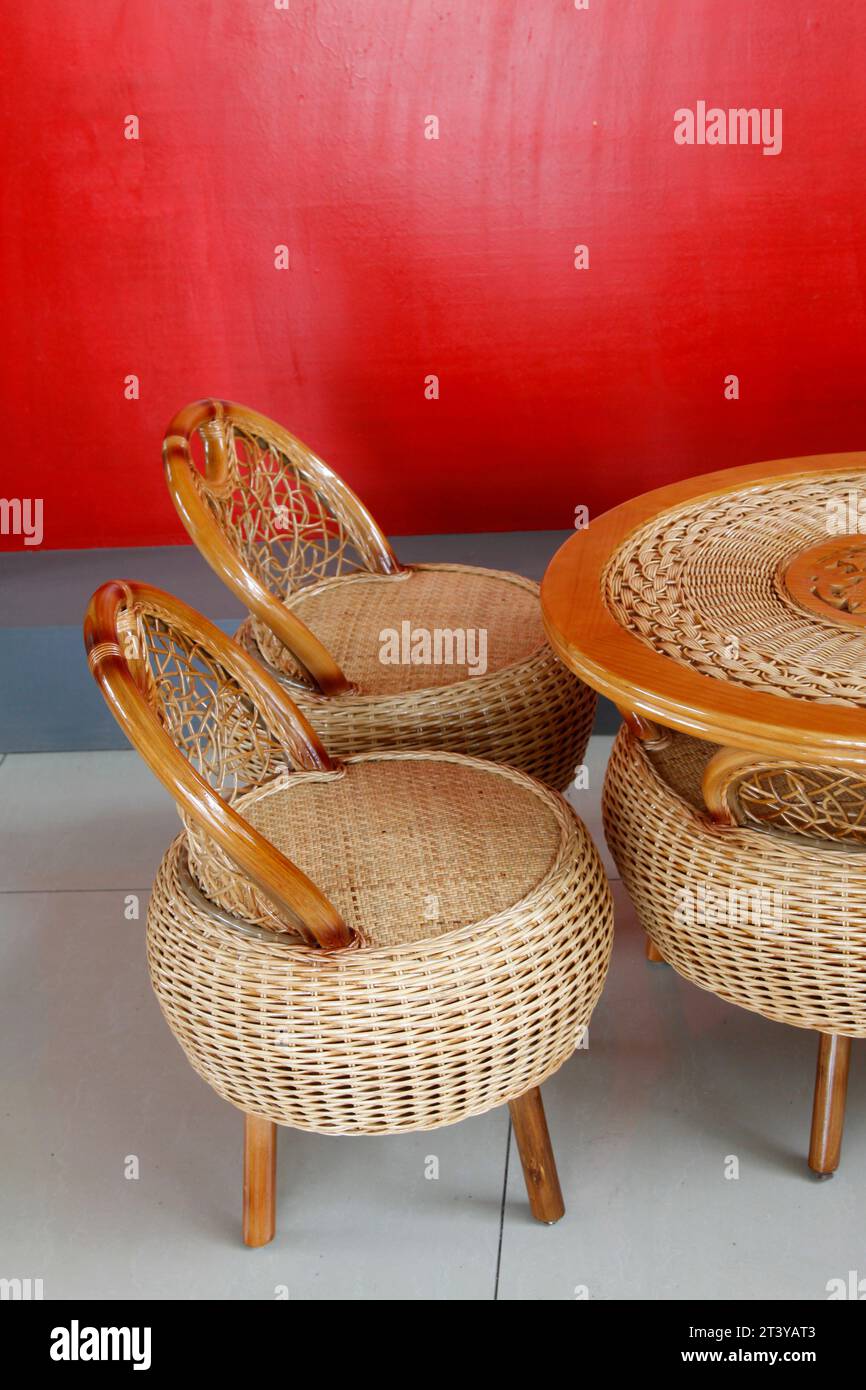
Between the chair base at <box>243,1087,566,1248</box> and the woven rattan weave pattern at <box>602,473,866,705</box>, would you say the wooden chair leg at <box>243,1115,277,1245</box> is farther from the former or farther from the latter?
the woven rattan weave pattern at <box>602,473,866,705</box>

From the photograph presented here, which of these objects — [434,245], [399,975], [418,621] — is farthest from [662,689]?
[434,245]

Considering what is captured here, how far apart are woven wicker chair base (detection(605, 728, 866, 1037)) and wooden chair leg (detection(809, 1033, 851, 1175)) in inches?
5.0

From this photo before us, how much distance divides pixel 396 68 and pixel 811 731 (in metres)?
2.15

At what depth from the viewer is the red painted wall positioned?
9.45 feet

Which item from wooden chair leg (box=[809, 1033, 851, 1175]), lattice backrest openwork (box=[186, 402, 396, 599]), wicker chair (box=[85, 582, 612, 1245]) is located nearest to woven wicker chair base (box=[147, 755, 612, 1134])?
wicker chair (box=[85, 582, 612, 1245])

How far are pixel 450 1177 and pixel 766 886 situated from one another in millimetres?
648

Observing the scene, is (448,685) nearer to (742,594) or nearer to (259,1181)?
(742,594)

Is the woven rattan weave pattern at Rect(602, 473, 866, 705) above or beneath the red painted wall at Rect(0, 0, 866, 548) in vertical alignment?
beneath

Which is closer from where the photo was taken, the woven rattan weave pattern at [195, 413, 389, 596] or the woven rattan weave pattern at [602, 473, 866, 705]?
the woven rattan weave pattern at [602, 473, 866, 705]

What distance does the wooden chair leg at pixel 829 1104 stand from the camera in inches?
67.6

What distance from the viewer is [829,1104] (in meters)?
1.75

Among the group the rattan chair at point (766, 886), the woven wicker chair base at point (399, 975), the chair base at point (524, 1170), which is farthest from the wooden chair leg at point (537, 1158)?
the rattan chair at point (766, 886)
